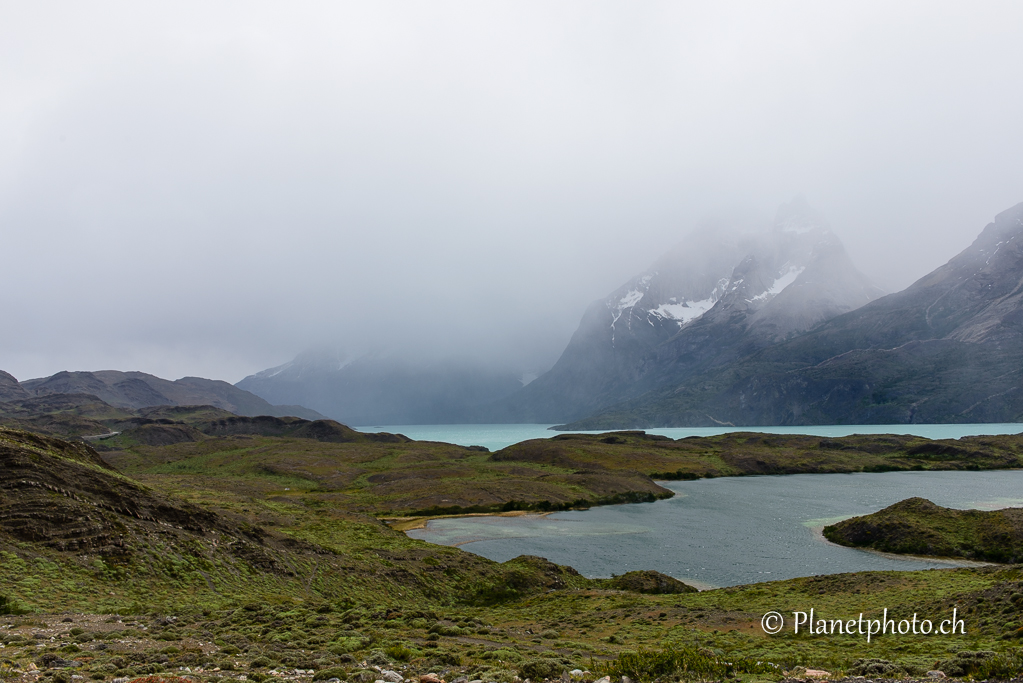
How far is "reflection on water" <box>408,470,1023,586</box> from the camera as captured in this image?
62.7 m

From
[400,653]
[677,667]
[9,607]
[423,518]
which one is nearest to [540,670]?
[677,667]

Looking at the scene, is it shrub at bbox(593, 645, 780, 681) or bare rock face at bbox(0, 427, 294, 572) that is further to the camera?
bare rock face at bbox(0, 427, 294, 572)

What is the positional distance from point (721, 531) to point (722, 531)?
147 mm

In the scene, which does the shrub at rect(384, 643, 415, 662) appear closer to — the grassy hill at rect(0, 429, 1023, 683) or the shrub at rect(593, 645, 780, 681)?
the grassy hill at rect(0, 429, 1023, 683)

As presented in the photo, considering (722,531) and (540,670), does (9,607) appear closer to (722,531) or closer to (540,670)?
(540,670)

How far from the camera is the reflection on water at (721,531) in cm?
6266

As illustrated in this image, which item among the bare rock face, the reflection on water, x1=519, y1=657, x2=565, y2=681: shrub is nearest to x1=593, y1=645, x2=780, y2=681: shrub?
x1=519, y1=657, x2=565, y2=681: shrub

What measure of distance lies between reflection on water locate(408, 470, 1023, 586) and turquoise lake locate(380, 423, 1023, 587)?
146 mm

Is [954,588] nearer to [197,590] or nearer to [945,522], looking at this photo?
[945,522]

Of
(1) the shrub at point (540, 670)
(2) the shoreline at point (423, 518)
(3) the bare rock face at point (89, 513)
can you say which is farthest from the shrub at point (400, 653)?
(2) the shoreline at point (423, 518)

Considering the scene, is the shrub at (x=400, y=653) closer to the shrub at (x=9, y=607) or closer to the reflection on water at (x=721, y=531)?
the shrub at (x=9, y=607)

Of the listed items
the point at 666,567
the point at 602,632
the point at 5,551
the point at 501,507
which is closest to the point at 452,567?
the point at 602,632

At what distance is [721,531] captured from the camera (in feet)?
275

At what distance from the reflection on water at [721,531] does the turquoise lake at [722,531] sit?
15cm
